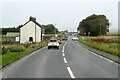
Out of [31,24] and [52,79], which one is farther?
[31,24]

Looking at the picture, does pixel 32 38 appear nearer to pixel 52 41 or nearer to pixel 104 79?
pixel 52 41

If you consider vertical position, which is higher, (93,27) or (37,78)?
(93,27)

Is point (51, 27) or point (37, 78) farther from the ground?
point (51, 27)

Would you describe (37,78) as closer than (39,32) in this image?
Yes

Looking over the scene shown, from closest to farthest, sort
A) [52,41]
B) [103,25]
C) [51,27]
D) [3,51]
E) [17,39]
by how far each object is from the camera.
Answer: [3,51] < [52,41] < [17,39] < [103,25] < [51,27]

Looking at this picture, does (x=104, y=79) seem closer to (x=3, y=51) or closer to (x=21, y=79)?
(x=21, y=79)

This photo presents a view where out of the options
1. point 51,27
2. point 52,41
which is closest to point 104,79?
point 52,41

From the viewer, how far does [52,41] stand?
1001 inches

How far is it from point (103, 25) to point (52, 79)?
84.0m

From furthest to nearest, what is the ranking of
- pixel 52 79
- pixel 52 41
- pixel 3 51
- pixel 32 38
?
pixel 32 38, pixel 52 41, pixel 3 51, pixel 52 79

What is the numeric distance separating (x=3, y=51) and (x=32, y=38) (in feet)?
146

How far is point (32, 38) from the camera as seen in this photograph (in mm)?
60719

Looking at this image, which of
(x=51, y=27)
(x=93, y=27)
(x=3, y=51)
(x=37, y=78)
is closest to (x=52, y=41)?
(x=3, y=51)

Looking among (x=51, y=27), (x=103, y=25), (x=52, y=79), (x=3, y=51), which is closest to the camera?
(x=52, y=79)
